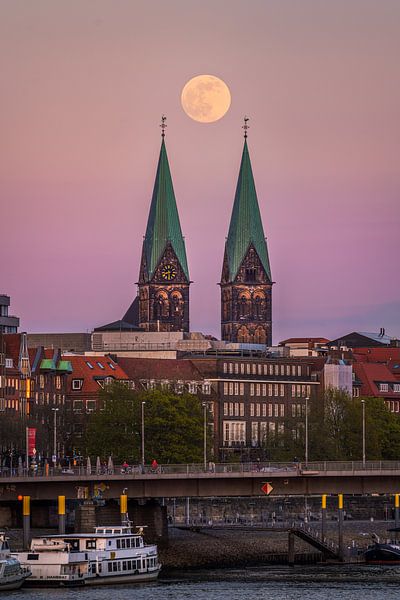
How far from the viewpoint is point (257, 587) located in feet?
485

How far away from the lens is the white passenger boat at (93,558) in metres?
148

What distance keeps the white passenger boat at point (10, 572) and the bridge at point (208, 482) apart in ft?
45.4

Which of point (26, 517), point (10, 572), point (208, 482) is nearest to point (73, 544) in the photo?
point (10, 572)

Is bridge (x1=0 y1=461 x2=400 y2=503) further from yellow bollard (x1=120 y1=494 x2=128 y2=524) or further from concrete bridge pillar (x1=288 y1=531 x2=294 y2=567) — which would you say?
concrete bridge pillar (x1=288 y1=531 x2=294 y2=567)

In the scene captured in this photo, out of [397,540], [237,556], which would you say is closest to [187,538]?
[237,556]

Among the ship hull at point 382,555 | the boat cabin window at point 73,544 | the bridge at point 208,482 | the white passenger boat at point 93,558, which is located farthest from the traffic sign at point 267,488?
the boat cabin window at point 73,544

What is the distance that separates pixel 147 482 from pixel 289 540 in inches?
529

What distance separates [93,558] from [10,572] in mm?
7738

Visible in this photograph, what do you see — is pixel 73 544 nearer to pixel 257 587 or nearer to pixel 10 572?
pixel 10 572

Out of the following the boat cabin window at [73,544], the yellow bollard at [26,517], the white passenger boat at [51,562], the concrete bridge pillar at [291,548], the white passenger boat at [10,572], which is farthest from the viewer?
the concrete bridge pillar at [291,548]

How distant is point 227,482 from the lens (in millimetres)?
163500

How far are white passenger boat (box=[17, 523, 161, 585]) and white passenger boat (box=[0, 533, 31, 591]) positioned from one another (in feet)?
5.25

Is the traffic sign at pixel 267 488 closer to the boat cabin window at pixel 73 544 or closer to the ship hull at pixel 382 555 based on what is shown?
the ship hull at pixel 382 555

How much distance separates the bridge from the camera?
160 metres
